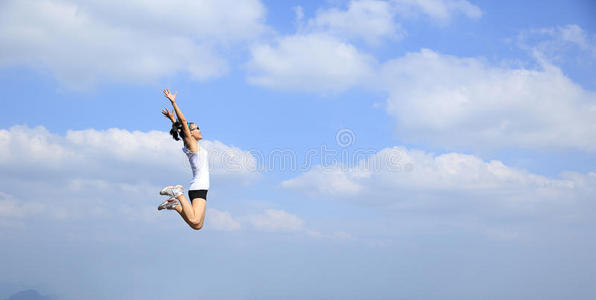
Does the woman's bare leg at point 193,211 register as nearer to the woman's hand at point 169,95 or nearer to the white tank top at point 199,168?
the white tank top at point 199,168

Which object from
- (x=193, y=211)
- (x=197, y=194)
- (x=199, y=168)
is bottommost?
(x=193, y=211)

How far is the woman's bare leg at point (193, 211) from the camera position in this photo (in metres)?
11.6

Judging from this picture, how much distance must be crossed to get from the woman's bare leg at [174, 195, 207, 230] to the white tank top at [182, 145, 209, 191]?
0.38 meters

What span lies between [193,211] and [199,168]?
1.15m

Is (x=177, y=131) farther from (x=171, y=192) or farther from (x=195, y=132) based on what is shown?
(x=171, y=192)

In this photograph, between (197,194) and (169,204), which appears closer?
(169,204)

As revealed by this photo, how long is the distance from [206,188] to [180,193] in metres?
0.87

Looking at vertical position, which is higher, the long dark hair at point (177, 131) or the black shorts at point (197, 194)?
the long dark hair at point (177, 131)

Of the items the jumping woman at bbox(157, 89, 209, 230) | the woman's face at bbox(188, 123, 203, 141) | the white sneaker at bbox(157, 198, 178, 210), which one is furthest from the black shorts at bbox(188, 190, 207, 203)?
the woman's face at bbox(188, 123, 203, 141)

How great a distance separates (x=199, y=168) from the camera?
40.0 ft

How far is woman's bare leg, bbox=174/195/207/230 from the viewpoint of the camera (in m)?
11.6

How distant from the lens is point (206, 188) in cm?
1237

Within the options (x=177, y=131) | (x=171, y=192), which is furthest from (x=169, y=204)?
(x=177, y=131)

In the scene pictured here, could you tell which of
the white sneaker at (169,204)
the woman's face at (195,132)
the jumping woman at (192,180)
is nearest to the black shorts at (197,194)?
the jumping woman at (192,180)
